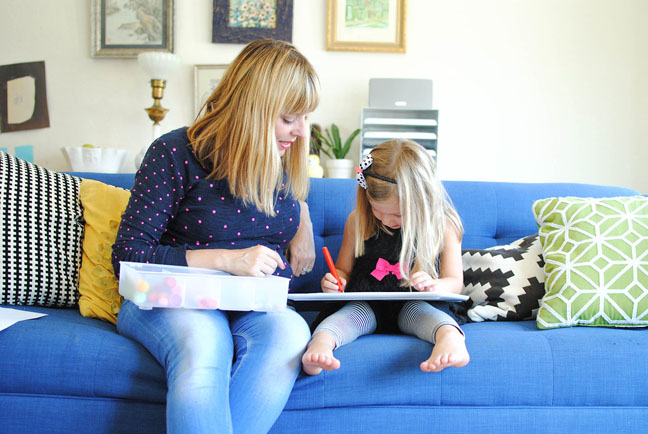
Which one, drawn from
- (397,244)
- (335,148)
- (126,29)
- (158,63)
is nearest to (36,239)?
(397,244)

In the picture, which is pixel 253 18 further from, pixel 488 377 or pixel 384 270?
pixel 488 377

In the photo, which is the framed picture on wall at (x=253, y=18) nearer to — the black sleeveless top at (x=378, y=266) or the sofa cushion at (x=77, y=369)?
the black sleeveless top at (x=378, y=266)

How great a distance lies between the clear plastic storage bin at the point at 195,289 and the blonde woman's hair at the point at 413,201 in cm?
40

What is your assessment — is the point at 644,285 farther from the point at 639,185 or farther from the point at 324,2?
the point at 324,2

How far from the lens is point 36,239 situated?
1333 millimetres

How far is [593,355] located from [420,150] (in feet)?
2.06

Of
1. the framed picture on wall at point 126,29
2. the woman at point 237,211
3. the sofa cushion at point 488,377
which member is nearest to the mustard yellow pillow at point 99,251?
the woman at point 237,211

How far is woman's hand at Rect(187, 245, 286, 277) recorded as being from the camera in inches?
42.6

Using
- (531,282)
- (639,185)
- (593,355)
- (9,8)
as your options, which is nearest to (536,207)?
(531,282)

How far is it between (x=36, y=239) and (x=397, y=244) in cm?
91

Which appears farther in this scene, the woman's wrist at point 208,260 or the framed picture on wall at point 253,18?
the framed picture on wall at point 253,18

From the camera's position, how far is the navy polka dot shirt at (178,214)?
3.67ft

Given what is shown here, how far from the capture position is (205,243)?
3.96 feet

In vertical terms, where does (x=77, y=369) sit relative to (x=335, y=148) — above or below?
below
